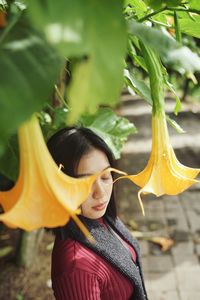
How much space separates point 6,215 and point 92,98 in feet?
0.55

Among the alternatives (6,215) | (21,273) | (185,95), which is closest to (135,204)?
(21,273)

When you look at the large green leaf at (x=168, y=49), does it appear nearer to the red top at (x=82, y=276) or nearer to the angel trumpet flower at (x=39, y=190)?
A: the angel trumpet flower at (x=39, y=190)

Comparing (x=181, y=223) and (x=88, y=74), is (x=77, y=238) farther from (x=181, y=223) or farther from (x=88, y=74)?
(x=181, y=223)

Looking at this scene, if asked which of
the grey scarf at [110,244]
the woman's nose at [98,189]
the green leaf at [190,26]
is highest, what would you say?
the green leaf at [190,26]

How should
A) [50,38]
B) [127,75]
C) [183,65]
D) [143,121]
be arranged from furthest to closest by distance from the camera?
[143,121] < [127,75] < [183,65] < [50,38]

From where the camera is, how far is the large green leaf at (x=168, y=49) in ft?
1.48

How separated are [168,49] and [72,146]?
682 millimetres

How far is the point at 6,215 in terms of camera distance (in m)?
0.45

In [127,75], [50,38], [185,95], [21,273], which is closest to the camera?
[50,38]

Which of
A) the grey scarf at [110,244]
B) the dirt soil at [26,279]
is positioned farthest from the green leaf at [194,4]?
the dirt soil at [26,279]

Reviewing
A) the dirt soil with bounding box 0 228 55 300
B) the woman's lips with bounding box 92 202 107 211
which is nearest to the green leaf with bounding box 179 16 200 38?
the woman's lips with bounding box 92 202 107 211

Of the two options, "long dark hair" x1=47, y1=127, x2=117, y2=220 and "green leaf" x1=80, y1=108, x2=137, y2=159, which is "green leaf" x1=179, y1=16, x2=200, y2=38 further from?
"green leaf" x1=80, y1=108, x2=137, y2=159

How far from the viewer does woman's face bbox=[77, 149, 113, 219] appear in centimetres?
110

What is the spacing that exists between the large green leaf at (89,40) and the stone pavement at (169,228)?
230 centimetres
